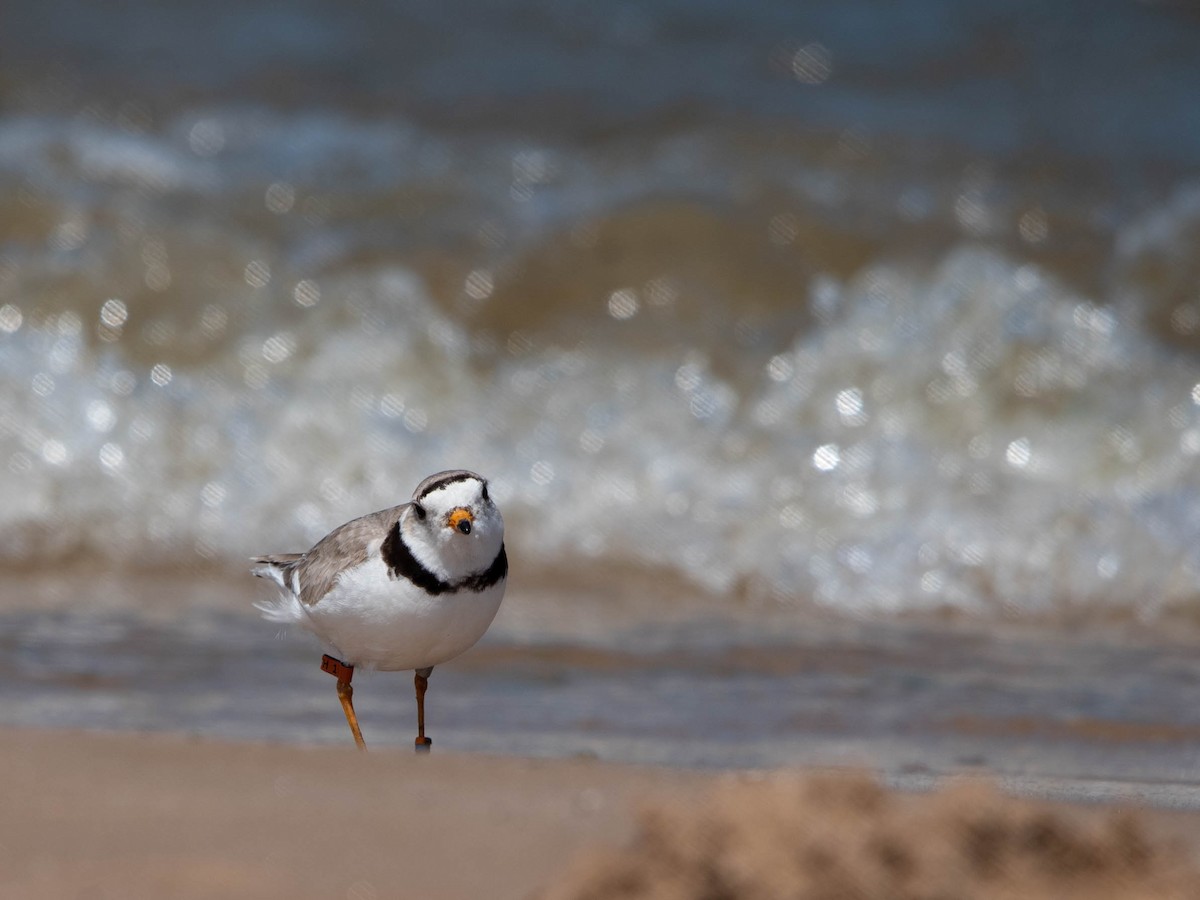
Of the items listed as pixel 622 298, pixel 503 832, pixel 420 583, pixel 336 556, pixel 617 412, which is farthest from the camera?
pixel 622 298

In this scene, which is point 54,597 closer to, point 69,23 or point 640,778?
point 640,778

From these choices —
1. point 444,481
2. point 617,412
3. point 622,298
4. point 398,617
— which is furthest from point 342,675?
point 622,298

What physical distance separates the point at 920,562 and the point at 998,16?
5355 mm

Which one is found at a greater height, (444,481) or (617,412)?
(617,412)

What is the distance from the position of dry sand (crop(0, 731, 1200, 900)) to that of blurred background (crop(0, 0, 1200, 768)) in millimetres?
2529

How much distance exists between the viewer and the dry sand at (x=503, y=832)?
7.48ft

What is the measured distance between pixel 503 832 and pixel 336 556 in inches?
67.3

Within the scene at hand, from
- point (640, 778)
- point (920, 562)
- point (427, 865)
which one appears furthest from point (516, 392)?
point (427, 865)

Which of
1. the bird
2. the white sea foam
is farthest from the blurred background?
the bird

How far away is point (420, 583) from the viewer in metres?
4.26

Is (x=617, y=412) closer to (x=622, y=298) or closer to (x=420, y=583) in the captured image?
(x=622, y=298)

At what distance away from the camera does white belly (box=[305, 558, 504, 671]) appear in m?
4.26

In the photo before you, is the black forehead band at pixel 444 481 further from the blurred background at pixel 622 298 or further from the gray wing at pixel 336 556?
the blurred background at pixel 622 298

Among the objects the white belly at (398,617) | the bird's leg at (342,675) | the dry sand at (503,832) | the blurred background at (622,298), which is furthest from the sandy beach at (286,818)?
the blurred background at (622,298)
